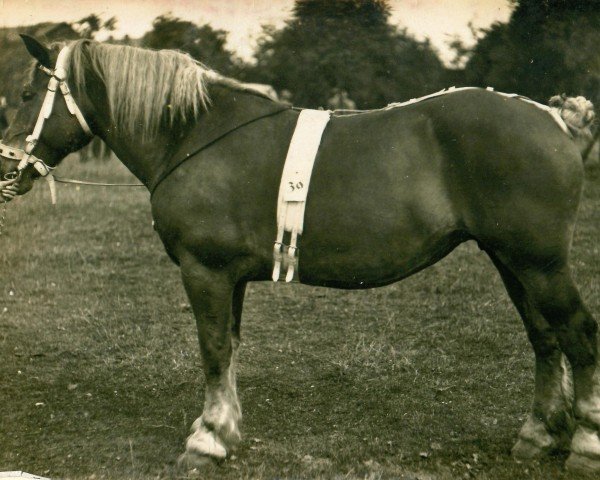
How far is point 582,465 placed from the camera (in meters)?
3.53

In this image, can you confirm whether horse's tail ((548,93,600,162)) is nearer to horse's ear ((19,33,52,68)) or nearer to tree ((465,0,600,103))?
horse's ear ((19,33,52,68))

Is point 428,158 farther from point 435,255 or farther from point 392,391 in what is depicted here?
point 392,391

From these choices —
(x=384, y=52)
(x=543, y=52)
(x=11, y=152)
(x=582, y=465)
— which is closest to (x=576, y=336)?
(x=582, y=465)

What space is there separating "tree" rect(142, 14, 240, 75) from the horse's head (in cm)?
466

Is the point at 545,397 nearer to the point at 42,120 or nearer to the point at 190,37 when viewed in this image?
the point at 42,120

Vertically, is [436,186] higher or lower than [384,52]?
higher

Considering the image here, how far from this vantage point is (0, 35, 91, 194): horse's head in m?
3.63

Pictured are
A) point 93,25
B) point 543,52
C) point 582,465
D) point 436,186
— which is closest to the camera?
point 436,186

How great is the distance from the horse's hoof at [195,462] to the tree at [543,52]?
6.00m

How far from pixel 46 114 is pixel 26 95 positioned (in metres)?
0.19

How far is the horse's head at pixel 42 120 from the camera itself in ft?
11.9

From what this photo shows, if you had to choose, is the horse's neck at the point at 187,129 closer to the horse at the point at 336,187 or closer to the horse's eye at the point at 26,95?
the horse at the point at 336,187

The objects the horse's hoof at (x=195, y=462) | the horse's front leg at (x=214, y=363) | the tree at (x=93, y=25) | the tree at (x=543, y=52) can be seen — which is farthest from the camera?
the tree at (x=543, y=52)

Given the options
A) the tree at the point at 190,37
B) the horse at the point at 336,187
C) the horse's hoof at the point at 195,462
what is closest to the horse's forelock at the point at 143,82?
the horse at the point at 336,187
